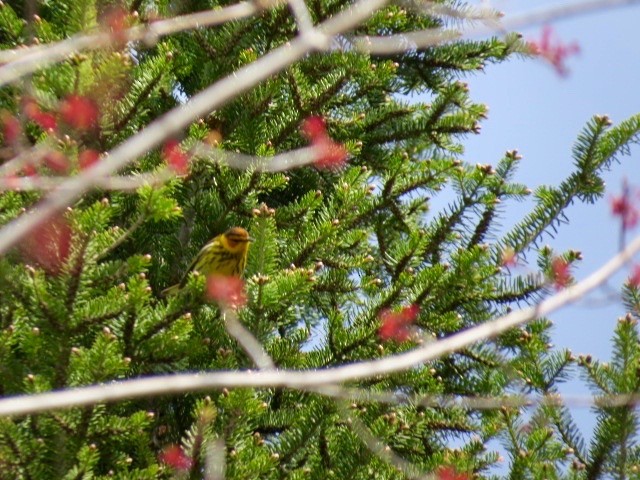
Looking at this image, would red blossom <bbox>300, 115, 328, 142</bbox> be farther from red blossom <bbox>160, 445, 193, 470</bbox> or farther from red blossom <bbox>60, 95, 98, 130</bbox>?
red blossom <bbox>160, 445, 193, 470</bbox>

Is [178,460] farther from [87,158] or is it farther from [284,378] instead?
[284,378]

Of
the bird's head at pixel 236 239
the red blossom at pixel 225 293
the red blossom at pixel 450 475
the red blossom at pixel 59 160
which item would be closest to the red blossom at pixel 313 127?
the bird's head at pixel 236 239

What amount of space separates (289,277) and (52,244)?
757 mm

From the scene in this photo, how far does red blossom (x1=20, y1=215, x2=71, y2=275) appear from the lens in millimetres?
3250

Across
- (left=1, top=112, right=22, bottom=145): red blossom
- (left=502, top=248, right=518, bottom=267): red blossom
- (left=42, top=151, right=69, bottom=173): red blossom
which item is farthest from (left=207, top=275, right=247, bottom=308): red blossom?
(left=502, top=248, right=518, bottom=267): red blossom

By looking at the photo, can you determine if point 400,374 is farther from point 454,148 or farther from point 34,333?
point 454,148

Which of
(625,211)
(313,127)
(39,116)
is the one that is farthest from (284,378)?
(313,127)

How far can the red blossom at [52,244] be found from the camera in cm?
325

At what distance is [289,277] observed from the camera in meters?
3.46

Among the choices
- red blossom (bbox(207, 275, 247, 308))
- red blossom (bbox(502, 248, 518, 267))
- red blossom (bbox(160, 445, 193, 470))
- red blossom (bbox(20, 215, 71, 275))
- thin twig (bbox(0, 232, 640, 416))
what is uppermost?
red blossom (bbox(20, 215, 71, 275))

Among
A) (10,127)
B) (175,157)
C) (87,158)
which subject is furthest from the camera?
(175,157)

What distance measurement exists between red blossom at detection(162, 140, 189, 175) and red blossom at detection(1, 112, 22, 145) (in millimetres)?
493

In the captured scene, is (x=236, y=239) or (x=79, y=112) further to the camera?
(x=236, y=239)

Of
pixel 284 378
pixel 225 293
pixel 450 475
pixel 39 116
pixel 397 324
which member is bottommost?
pixel 284 378
